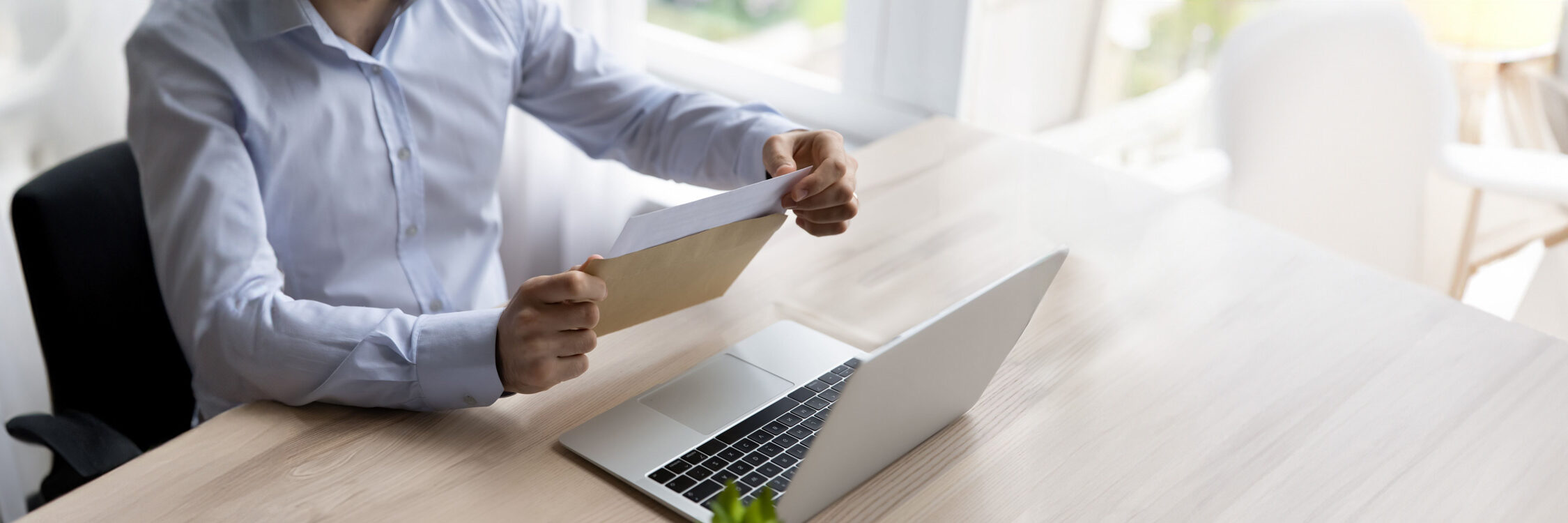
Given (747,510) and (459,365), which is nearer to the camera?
(747,510)

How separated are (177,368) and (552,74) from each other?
1.85 ft

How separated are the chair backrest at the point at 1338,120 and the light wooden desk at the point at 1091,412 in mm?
626

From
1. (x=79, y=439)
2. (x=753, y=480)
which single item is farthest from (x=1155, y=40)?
(x=79, y=439)

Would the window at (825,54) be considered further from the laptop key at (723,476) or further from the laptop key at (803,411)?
the laptop key at (723,476)

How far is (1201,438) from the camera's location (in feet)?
3.05

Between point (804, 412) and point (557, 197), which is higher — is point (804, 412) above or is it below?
above

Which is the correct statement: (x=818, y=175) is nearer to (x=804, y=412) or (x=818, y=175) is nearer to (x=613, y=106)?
(x=804, y=412)

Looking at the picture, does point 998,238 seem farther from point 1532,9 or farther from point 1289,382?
point 1532,9

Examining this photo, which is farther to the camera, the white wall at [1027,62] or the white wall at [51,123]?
the white wall at [1027,62]

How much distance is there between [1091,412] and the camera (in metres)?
0.97

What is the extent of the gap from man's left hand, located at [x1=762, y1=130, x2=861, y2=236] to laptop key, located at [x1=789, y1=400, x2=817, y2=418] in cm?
20

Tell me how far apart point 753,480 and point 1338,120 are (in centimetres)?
146

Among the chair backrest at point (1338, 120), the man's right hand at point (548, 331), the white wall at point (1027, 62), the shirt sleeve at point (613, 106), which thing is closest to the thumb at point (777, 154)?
the shirt sleeve at point (613, 106)

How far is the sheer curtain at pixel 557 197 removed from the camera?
2.04 m
